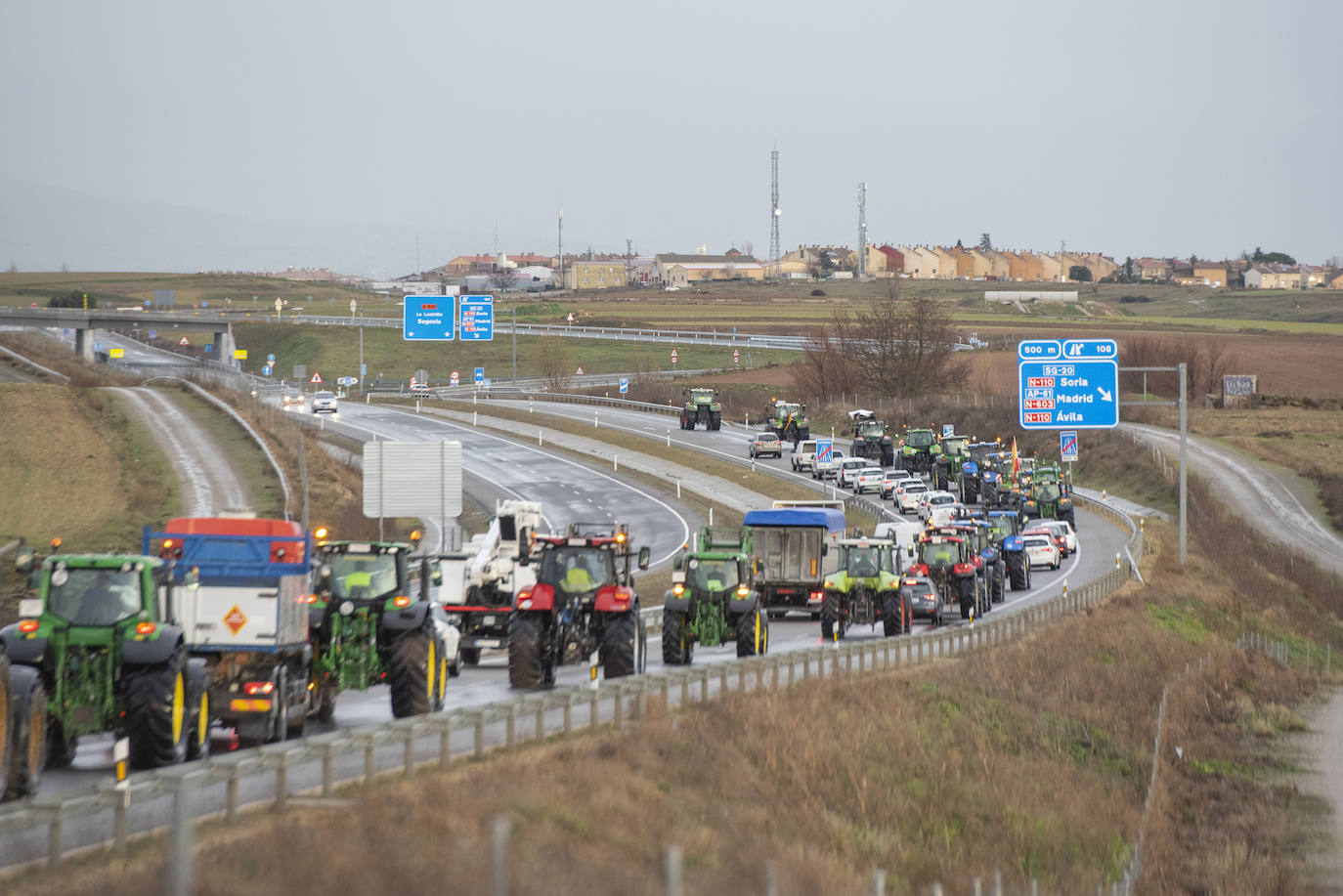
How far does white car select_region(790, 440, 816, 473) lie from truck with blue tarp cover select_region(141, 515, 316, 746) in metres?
57.6

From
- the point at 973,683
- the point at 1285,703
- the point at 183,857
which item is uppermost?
the point at 183,857

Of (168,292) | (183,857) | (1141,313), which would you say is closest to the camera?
(183,857)

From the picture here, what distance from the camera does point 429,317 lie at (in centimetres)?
7662

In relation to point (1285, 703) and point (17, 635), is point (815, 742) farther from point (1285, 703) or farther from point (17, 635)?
point (1285, 703)

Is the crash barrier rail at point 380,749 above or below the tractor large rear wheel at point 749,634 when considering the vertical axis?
above

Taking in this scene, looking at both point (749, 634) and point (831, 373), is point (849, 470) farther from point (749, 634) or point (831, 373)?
point (749, 634)

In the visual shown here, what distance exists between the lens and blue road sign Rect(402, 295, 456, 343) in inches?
2987

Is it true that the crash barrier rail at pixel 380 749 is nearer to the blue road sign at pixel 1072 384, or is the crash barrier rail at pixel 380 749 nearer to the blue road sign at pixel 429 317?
the blue road sign at pixel 1072 384

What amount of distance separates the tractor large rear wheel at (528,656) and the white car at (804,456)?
51.1 meters

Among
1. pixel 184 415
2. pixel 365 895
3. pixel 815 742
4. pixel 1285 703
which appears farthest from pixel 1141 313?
pixel 365 895

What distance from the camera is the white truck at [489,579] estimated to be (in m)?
29.2

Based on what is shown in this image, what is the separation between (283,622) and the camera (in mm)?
17672

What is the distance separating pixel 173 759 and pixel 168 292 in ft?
395

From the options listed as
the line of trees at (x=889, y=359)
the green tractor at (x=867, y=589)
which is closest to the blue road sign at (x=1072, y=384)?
the green tractor at (x=867, y=589)
